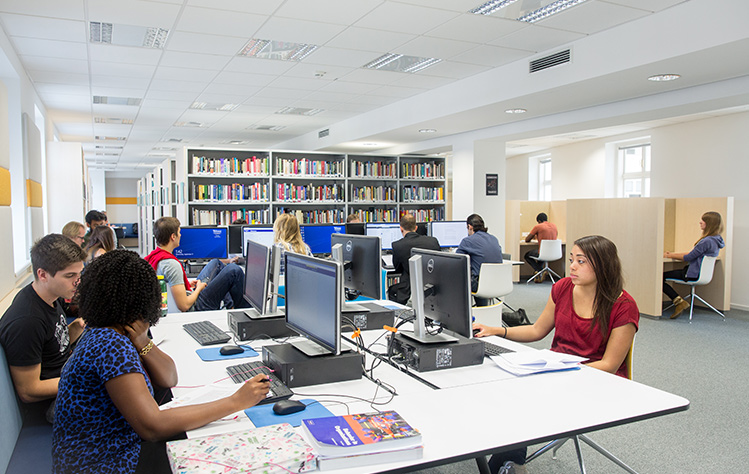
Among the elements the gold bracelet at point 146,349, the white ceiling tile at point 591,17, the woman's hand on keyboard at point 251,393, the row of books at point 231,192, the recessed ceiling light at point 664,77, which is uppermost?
the white ceiling tile at point 591,17

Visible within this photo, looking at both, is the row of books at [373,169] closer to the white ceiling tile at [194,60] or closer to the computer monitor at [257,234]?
the computer monitor at [257,234]

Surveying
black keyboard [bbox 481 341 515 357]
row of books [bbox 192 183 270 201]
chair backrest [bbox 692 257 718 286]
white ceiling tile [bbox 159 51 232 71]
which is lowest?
chair backrest [bbox 692 257 718 286]

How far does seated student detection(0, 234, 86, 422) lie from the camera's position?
2.02 metres

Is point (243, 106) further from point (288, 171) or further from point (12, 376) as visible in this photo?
point (12, 376)

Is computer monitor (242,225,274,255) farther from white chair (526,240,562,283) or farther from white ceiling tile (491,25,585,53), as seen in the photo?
white chair (526,240,562,283)

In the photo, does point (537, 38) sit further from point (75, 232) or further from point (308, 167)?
point (75, 232)

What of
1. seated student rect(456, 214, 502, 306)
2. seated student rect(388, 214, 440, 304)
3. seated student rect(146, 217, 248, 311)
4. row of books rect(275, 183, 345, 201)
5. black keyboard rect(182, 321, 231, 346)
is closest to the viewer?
black keyboard rect(182, 321, 231, 346)

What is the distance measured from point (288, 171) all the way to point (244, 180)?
672mm

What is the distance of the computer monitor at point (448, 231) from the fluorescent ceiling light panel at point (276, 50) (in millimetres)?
3075

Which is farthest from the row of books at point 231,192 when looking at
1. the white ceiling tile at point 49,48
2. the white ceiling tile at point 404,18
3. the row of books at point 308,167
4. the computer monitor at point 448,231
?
the white ceiling tile at point 404,18

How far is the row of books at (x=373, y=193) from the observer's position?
870cm

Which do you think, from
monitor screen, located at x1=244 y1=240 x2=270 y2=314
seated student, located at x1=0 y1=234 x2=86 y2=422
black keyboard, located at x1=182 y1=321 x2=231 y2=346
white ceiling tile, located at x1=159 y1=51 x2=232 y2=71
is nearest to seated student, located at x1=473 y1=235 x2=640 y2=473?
monitor screen, located at x1=244 y1=240 x2=270 y2=314

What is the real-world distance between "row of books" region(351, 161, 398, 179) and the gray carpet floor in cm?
449

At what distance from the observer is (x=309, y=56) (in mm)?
5422
